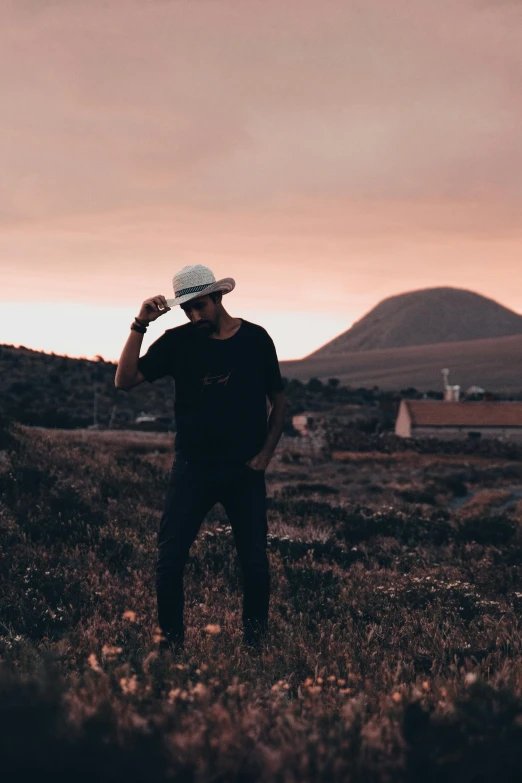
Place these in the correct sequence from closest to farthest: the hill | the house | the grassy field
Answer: the grassy field
the house
the hill

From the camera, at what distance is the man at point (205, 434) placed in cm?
530

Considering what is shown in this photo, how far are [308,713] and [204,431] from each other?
227 centimetres

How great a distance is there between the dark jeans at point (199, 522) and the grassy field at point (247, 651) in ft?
0.87

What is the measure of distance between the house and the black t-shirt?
56.5 meters

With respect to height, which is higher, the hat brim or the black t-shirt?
the hat brim

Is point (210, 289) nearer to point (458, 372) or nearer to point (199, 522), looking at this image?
point (199, 522)

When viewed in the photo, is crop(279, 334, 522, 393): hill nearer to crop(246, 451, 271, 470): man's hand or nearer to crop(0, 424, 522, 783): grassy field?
crop(0, 424, 522, 783): grassy field

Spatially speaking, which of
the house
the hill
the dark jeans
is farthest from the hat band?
the hill

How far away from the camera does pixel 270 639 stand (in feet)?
18.2

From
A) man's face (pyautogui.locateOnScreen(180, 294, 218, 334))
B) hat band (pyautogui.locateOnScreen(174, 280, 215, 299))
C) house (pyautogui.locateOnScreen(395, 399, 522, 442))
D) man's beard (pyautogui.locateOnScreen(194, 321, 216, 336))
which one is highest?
hat band (pyautogui.locateOnScreen(174, 280, 215, 299))

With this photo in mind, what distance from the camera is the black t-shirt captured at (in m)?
5.37

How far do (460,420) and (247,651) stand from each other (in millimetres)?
60077

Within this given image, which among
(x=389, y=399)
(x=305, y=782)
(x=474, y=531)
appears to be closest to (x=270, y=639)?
(x=305, y=782)

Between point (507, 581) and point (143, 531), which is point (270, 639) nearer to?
point (507, 581)
